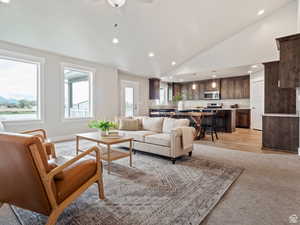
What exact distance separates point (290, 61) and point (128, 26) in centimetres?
369

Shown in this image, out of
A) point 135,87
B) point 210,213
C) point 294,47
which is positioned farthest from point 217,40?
point 210,213

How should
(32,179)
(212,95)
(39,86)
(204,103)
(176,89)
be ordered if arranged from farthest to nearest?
(176,89) → (204,103) → (212,95) → (39,86) → (32,179)

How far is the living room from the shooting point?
154 centimetres

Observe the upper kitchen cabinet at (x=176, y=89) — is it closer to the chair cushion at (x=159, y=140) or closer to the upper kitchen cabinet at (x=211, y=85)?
the upper kitchen cabinet at (x=211, y=85)

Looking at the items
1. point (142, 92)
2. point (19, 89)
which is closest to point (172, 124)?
point (19, 89)

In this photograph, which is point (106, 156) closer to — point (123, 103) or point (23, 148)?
point (23, 148)

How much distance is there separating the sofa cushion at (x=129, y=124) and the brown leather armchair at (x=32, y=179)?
8.83ft

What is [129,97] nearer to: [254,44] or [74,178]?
[254,44]

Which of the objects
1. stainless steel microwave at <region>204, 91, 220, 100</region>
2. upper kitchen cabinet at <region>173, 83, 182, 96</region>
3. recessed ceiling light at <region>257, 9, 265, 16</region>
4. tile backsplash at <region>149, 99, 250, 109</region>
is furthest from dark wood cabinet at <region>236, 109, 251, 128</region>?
recessed ceiling light at <region>257, 9, 265, 16</region>

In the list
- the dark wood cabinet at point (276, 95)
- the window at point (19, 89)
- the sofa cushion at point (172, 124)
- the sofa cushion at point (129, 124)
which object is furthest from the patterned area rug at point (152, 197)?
the window at point (19, 89)

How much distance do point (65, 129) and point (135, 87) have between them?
143 inches

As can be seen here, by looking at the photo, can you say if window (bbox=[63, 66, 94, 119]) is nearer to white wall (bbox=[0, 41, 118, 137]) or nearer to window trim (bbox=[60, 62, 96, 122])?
window trim (bbox=[60, 62, 96, 122])

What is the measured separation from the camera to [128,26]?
4.29 meters

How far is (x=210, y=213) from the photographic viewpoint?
163 cm
